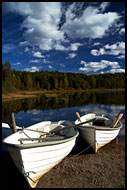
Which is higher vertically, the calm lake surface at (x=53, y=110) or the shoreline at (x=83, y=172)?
the calm lake surface at (x=53, y=110)

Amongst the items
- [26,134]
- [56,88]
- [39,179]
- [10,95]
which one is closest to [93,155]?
[39,179]

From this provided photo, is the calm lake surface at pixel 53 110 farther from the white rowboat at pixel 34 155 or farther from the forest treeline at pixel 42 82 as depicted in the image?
the forest treeline at pixel 42 82

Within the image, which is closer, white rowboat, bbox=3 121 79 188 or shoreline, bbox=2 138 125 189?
white rowboat, bbox=3 121 79 188

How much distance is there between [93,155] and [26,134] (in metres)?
3.67

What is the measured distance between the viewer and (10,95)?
44969mm

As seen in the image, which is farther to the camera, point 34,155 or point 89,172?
point 89,172

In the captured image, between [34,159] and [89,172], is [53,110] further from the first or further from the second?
[34,159]

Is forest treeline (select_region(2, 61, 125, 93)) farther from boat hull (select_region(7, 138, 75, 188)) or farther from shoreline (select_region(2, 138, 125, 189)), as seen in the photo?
boat hull (select_region(7, 138, 75, 188))

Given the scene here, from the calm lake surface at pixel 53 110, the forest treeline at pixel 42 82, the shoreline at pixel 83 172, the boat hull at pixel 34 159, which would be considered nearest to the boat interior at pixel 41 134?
the boat hull at pixel 34 159

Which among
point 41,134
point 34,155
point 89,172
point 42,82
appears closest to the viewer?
point 34,155

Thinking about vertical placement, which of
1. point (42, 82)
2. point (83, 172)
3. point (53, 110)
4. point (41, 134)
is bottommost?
point (83, 172)

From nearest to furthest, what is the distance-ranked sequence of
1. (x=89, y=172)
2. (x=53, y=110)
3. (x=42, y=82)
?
(x=89, y=172) → (x=53, y=110) → (x=42, y=82)

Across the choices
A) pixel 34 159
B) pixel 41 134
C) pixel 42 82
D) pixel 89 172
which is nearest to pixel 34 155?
pixel 34 159

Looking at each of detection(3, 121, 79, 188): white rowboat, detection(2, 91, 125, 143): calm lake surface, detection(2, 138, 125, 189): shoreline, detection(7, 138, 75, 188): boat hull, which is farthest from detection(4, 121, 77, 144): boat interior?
detection(2, 91, 125, 143): calm lake surface
